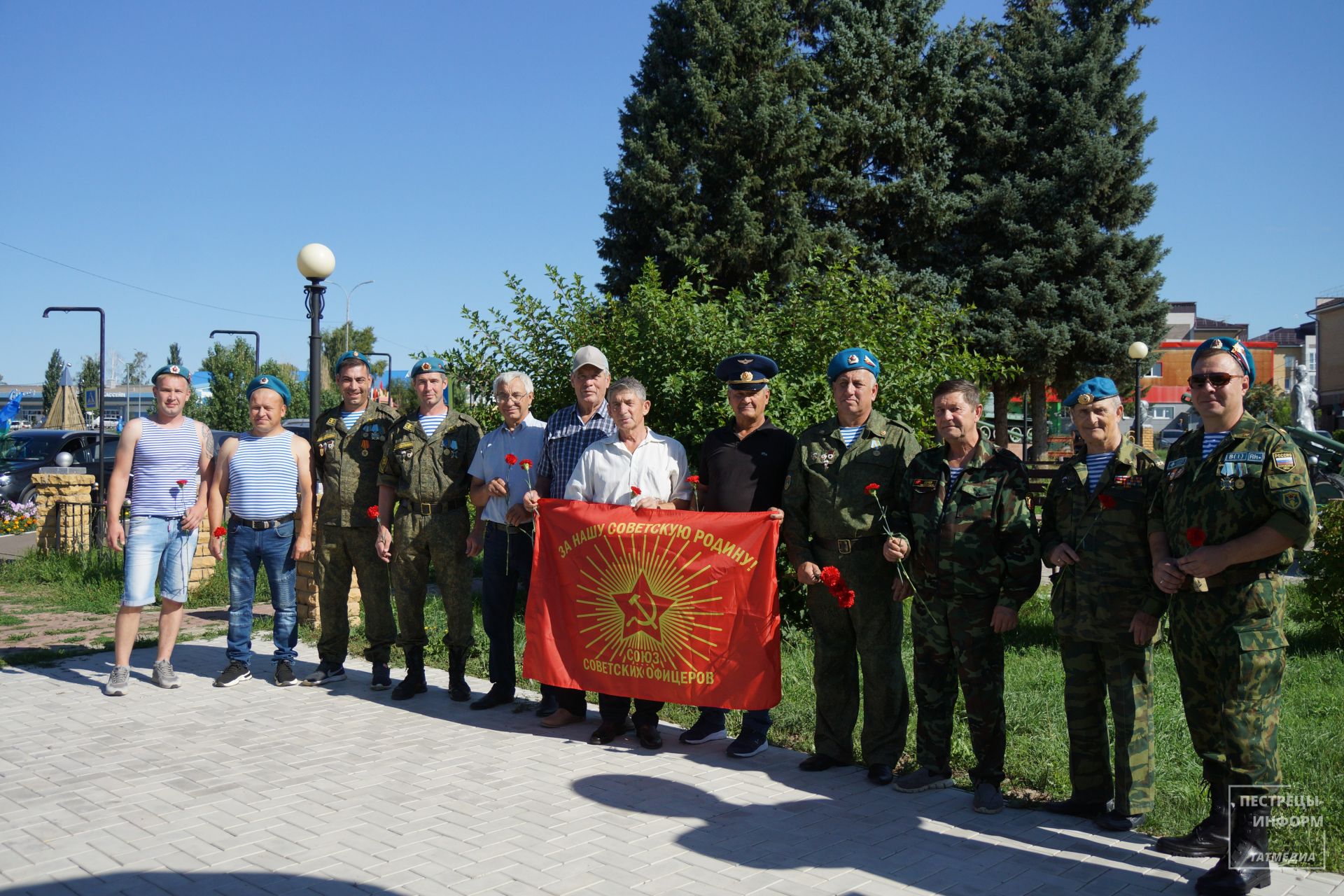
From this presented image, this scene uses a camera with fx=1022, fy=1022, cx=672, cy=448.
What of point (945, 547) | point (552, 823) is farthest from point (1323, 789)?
point (552, 823)

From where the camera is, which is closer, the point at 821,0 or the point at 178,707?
the point at 178,707

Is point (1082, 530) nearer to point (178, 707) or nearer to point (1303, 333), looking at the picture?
point (178, 707)

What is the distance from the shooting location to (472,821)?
15.1ft

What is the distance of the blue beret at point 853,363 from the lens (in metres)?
5.36

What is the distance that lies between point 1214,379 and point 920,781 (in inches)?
93.1

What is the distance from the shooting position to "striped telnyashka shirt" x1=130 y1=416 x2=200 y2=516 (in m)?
7.11

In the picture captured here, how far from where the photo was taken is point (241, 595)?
7438 mm

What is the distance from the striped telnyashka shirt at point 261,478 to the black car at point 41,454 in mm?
13785

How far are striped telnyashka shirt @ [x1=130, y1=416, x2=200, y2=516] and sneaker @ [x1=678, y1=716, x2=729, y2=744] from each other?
3953 millimetres

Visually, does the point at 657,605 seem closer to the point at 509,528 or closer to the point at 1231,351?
the point at 509,528

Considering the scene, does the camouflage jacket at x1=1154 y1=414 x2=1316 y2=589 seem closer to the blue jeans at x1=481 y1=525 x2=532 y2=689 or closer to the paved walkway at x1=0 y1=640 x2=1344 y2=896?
the paved walkway at x1=0 y1=640 x2=1344 y2=896

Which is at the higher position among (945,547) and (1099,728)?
(945,547)

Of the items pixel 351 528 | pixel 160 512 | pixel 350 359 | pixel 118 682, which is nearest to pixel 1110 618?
pixel 351 528

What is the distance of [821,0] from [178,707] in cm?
2570
